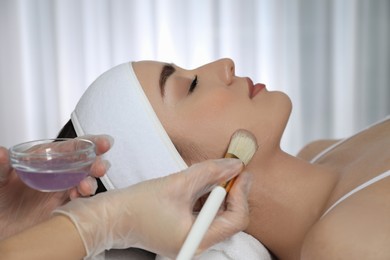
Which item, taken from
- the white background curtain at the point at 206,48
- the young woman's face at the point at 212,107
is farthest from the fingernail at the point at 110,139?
the white background curtain at the point at 206,48

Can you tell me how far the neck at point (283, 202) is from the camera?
1377mm

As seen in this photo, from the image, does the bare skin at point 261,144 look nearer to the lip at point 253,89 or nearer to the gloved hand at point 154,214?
the lip at point 253,89

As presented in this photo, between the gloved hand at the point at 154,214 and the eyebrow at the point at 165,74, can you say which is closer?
the gloved hand at the point at 154,214

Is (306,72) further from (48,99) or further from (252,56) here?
(48,99)

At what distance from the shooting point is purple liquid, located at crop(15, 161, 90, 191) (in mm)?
1065

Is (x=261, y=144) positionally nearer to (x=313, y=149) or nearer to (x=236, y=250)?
(x=236, y=250)

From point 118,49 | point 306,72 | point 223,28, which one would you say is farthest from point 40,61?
point 306,72

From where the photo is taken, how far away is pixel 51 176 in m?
1.07

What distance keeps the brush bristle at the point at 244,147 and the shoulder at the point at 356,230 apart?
0.22 metres

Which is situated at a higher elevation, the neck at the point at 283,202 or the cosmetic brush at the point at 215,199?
the cosmetic brush at the point at 215,199

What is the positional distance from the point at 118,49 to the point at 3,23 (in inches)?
25.2

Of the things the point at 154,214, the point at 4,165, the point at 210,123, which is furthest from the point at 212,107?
the point at 4,165

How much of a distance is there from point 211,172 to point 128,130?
29 cm

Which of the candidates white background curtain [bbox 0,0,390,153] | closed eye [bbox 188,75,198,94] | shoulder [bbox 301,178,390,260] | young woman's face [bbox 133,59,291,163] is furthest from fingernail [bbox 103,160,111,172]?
white background curtain [bbox 0,0,390,153]
